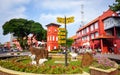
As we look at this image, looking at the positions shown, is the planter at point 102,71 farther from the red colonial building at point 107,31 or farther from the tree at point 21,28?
the tree at point 21,28

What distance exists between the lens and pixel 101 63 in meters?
11.4

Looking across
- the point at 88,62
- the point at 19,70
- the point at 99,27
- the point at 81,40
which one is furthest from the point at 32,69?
the point at 81,40

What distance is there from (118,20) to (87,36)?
19.2 meters

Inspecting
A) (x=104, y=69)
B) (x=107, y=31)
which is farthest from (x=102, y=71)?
(x=107, y=31)

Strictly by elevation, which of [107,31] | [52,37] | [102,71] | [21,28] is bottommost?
[102,71]

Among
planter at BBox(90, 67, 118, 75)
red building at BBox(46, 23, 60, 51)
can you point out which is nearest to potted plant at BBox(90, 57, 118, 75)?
planter at BBox(90, 67, 118, 75)

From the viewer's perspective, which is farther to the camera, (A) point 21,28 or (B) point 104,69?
(A) point 21,28

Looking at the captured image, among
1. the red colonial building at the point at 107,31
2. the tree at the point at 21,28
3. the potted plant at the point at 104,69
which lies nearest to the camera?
the potted plant at the point at 104,69

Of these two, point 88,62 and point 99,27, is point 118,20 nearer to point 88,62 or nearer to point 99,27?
point 99,27

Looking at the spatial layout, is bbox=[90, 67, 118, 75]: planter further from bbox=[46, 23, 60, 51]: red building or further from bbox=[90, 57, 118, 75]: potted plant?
bbox=[46, 23, 60, 51]: red building

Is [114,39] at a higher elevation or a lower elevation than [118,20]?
lower

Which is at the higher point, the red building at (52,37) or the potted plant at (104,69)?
the red building at (52,37)

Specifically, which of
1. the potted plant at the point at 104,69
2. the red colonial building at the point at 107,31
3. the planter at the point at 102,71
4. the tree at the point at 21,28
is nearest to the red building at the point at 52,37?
the tree at the point at 21,28

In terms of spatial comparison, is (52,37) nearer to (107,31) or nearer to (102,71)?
(107,31)
